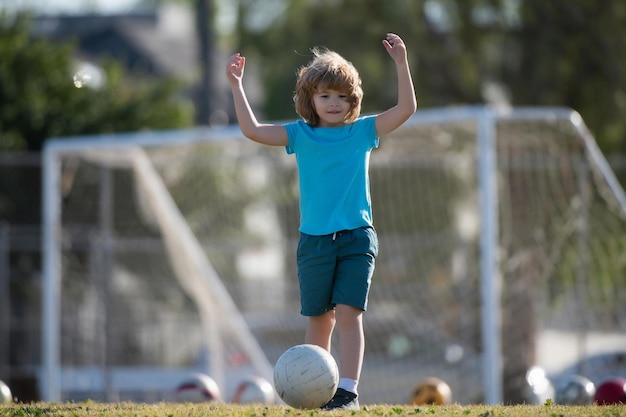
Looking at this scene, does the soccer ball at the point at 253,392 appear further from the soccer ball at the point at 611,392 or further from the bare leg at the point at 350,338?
the bare leg at the point at 350,338

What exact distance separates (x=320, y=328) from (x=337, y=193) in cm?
75

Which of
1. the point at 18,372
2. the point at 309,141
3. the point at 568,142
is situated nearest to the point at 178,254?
the point at 18,372

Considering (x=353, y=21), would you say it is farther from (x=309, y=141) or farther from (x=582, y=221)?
(x=309, y=141)

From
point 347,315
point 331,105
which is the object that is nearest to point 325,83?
point 331,105

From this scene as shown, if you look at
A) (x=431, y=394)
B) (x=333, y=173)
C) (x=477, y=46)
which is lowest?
Answer: (x=431, y=394)

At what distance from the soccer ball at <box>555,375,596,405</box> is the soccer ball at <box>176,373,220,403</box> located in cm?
274

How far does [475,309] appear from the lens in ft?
49.4

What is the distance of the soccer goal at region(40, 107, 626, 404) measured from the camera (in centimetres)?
1243

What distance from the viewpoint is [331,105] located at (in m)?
5.95

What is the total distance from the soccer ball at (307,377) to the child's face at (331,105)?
1.25 meters

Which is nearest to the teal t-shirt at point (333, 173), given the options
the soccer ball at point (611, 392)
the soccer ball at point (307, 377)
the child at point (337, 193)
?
the child at point (337, 193)

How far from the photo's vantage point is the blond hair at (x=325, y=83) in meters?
5.92

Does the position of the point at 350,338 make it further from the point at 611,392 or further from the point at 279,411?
the point at 611,392

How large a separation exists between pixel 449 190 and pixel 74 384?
22.6ft
